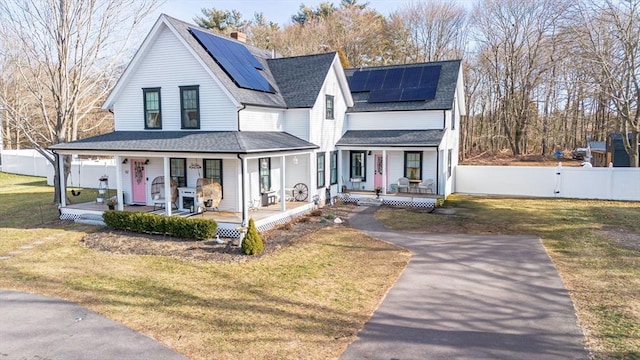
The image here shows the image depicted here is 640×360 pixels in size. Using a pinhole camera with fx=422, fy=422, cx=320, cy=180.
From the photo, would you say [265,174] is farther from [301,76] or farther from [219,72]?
[301,76]

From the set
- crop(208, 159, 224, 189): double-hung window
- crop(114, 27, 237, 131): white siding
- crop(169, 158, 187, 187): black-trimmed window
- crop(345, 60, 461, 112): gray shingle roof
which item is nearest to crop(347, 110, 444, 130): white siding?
Answer: crop(345, 60, 461, 112): gray shingle roof

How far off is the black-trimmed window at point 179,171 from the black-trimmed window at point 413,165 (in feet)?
35.6

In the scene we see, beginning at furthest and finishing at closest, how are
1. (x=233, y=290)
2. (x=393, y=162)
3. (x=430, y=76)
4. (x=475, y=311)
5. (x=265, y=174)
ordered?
(x=430, y=76)
(x=393, y=162)
(x=265, y=174)
(x=233, y=290)
(x=475, y=311)

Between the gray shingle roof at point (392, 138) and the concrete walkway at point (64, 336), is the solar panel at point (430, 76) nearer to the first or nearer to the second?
the gray shingle roof at point (392, 138)

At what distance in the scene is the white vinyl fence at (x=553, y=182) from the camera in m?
21.0

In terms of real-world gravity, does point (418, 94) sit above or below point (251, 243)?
above

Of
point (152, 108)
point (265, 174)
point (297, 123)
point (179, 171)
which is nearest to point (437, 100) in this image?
point (297, 123)

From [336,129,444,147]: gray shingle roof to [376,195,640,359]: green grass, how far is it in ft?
10.6

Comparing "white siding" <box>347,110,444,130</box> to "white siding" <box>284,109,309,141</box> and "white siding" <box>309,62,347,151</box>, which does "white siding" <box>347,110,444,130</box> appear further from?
"white siding" <box>284,109,309,141</box>

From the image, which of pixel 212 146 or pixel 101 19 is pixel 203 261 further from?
pixel 101 19

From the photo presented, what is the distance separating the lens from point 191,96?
1625 cm

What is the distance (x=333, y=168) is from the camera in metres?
21.2

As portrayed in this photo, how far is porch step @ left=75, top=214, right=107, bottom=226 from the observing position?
16266mm

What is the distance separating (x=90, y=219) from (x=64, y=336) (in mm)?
10354
